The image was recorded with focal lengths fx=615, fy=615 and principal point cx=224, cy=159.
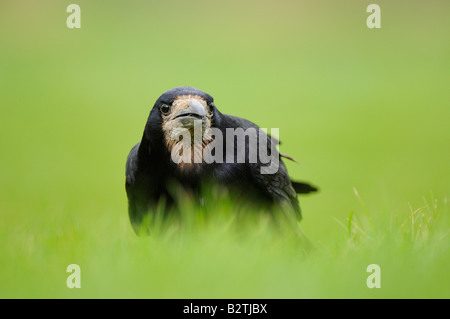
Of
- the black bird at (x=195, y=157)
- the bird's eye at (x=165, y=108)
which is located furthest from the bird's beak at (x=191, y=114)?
the bird's eye at (x=165, y=108)

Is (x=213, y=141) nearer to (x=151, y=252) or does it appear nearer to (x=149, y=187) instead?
(x=149, y=187)

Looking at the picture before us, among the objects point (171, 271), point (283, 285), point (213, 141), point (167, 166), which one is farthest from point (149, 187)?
point (283, 285)

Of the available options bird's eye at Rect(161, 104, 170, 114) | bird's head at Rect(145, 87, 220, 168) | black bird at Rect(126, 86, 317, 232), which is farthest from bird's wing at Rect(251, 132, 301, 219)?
bird's eye at Rect(161, 104, 170, 114)

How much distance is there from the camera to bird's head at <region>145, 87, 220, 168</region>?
3740mm

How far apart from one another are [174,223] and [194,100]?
2.50ft

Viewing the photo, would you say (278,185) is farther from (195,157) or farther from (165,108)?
(165,108)

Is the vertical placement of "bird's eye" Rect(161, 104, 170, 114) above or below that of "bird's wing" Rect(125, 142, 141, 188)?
above

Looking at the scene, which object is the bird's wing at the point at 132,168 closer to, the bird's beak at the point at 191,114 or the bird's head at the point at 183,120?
the bird's head at the point at 183,120

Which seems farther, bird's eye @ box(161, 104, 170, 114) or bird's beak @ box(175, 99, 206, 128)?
bird's eye @ box(161, 104, 170, 114)

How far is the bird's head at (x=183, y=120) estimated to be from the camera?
12.3ft

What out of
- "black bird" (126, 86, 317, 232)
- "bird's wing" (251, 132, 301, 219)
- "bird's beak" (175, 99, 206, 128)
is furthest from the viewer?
"bird's wing" (251, 132, 301, 219)

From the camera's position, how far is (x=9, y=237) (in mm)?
3449

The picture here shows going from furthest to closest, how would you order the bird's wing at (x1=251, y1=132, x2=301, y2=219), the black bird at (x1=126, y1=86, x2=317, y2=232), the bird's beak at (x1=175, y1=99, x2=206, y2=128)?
the bird's wing at (x1=251, y1=132, x2=301, y2=219) → the black bird at (x1=126, y1=86, x2=317, y2=232) → the bird's beak at (x1=175, y1=99, x2=206, y2=128)

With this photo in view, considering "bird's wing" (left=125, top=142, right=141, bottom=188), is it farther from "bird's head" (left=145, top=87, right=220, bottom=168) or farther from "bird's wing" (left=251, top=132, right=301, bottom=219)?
"bird's wing" (left=251, top=132, right=301, bottom=219)
